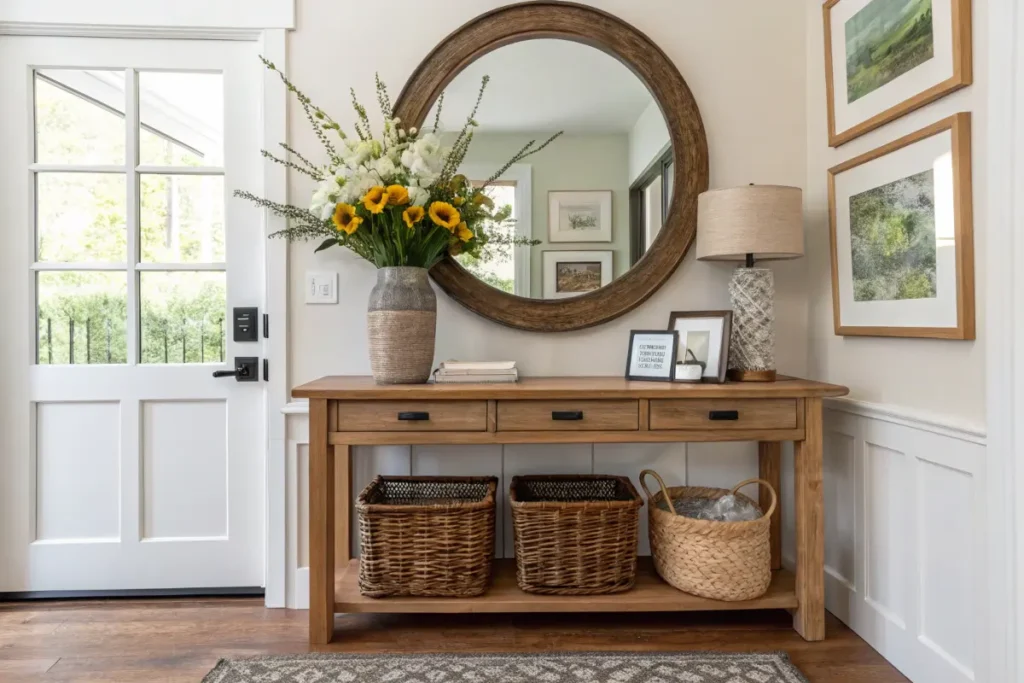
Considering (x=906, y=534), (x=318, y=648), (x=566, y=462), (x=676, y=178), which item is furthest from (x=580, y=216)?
(x=318, y=648)

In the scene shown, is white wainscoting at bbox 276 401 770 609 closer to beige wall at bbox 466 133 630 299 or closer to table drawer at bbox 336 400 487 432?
table drawer at bbox 336 400 487 432

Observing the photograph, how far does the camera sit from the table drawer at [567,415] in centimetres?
174

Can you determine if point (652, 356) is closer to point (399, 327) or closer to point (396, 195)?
point (399, 327)

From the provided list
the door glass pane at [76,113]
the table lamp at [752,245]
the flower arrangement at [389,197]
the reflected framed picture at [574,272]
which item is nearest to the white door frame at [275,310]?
the flower arrangement at [389,197]

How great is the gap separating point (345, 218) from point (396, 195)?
0.17 meters

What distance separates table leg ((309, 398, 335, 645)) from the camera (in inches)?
67.8

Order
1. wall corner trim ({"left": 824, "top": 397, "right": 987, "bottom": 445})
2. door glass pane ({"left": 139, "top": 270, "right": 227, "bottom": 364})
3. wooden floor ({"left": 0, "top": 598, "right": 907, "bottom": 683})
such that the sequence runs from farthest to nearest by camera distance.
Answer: door glass pane ({"left": 139, "top": 270, "right": 227, "bottom": 364}), wooden floor ({"left": 0, "top": 598, "right": 907, "bottom": 683}), wall corner trim ({"left": 824, "top": 397, "right": 987, "bottom": 445})

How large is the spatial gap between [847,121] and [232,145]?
2094 millimetres

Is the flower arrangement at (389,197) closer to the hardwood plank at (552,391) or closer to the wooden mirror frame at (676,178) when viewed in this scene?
the wooden mirror frame at (676,178)

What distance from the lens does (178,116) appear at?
2176 mm

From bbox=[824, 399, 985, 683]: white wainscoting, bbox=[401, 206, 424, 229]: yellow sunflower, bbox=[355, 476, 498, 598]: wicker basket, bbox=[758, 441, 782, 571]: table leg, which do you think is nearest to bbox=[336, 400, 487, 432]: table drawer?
bbox=[355, 476, 498, 598]: wicker basket

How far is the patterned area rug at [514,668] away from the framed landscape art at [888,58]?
5.21ft

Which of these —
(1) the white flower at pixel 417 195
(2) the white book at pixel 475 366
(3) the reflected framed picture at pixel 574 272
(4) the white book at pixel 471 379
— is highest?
(1) the white flower at pixel 417 195

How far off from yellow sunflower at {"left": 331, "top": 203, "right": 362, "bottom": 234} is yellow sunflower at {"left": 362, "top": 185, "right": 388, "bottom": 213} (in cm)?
5
